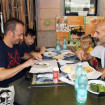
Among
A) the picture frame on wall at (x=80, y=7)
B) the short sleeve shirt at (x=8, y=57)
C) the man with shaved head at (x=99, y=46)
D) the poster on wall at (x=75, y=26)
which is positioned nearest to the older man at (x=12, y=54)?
the short sleeve shirt at (x=8, y=57)

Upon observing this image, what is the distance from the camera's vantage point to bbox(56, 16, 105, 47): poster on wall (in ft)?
12.7

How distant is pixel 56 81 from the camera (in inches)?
56.6

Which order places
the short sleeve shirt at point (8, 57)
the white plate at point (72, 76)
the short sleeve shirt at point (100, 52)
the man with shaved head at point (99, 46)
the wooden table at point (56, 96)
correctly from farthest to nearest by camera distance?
the short sleeve shirt at point (100, 52)
the man with shaved head at point (99, 46)
the short sleeve shirt at point (8, 57)
the white plate at point (72, 76)
the wooden table at point (56, 96)

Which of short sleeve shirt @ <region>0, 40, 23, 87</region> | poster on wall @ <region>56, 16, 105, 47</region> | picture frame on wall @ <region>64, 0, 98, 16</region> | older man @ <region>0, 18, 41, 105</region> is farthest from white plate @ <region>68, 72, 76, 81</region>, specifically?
picture frame on wall @ <region>64, 0, 98, 16</region>

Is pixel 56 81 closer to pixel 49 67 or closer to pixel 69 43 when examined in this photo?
pixel 49 67

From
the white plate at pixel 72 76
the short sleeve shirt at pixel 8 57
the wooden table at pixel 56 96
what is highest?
the short sleeve shirt at pixel 8 57

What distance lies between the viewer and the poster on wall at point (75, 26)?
3.87 metres

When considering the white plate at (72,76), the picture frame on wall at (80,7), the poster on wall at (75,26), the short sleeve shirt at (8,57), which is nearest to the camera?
the white plate at (72,76)

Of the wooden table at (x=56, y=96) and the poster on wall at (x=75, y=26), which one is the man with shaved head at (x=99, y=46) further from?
the poster on wall at (x=75, y=26)

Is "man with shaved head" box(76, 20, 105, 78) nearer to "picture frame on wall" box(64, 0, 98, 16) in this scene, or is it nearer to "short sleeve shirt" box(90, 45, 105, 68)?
"short sleeve shirt" box(90, 45, 105, 68)

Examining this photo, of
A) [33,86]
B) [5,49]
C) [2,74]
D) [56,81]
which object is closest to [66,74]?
[56,81]

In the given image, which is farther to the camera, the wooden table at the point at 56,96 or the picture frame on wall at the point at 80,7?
the picture frame on wall at the point at 80,7

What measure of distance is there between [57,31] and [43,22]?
1.85ft

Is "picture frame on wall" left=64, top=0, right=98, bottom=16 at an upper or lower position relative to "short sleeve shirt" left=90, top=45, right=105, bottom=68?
upper
